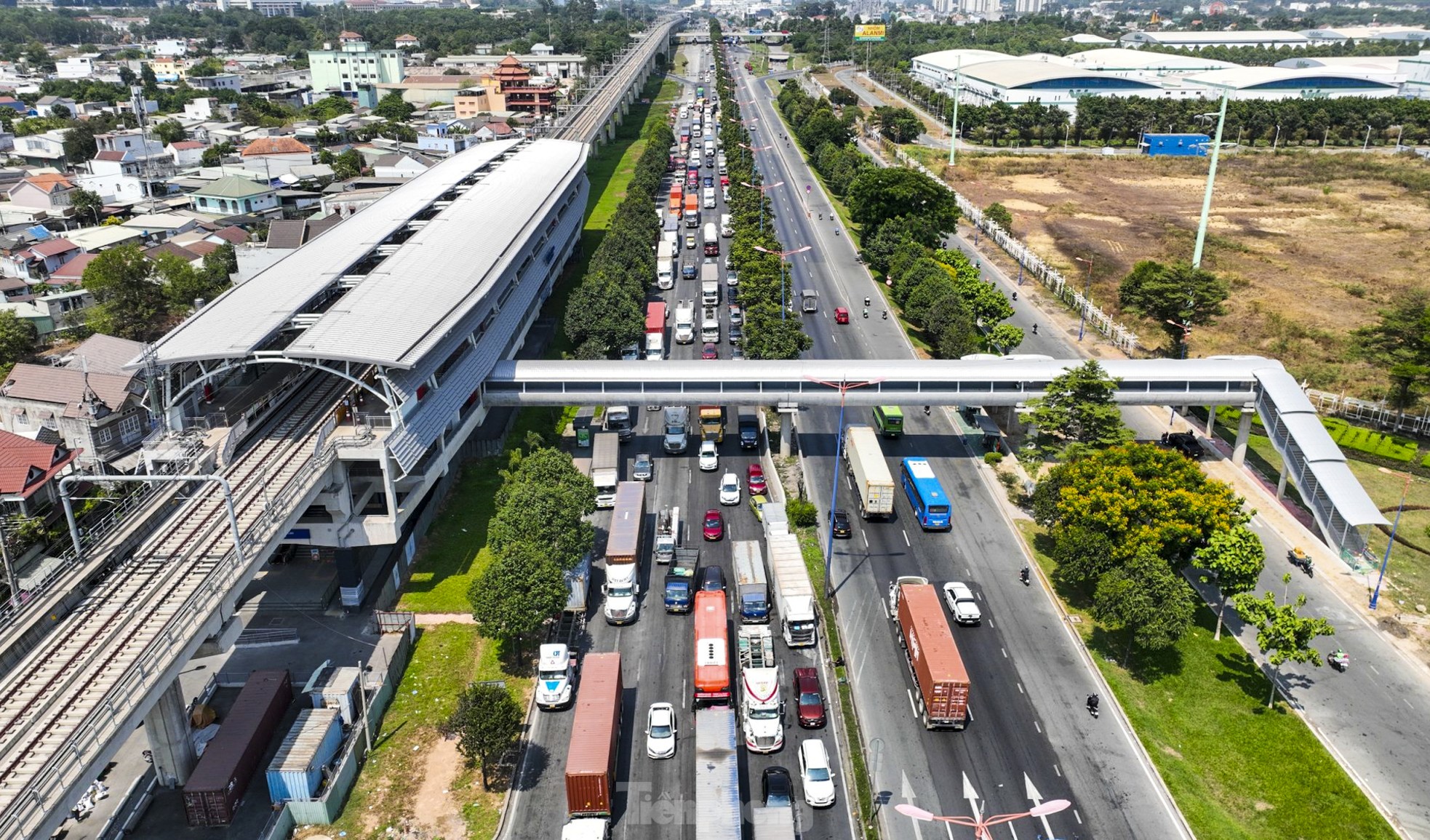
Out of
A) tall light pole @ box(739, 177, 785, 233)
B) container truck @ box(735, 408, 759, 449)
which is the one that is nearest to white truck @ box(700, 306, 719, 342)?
container truck @ box(735, 408, 759, 449)

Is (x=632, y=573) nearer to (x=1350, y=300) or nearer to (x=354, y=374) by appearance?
(x=354, y=374)

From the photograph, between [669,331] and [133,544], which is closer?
[133,544]

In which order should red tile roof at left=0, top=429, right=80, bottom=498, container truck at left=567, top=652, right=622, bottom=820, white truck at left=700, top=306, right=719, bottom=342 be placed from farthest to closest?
1. white truck at left=700, top=306, right=719, bottom=342
2. red tile roof at left=0, top=429, right=80, bottom=498
3. container truck at left=567, top=652, right=622, bottom=820

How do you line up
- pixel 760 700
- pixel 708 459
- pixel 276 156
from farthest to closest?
pixel 276 156 < pixel 708 459 < pixel 760 700

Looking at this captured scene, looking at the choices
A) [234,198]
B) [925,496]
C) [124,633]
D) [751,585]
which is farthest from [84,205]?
[925,496]

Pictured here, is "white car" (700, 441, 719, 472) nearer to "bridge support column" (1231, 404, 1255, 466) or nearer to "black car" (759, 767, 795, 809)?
"black car" (759, 767, 795, 809)

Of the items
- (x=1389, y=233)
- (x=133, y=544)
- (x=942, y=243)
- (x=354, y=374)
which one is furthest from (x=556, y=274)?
(x=1389, y=233)

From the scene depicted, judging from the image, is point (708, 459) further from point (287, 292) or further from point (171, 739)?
point (171, 739)
